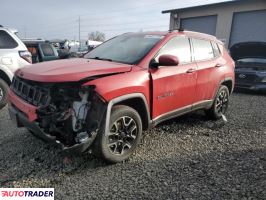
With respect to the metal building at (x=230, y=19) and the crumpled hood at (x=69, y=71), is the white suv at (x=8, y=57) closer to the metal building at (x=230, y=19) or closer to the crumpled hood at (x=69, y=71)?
the crumpled hood at (x=69, y=71)

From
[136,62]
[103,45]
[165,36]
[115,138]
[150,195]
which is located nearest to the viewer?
[150,195]

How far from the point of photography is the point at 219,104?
586 centimetres

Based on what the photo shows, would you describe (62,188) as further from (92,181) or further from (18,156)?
(18,156)

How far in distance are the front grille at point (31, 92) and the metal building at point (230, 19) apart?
46.7ft

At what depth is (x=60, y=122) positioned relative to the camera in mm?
3258

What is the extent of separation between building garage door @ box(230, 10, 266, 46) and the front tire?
44.4 ft

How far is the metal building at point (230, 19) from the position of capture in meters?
15.0

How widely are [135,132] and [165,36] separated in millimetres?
1656

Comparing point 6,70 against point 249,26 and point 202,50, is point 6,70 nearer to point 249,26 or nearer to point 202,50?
point 202,50

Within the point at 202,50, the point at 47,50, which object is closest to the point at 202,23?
the point at 47,50

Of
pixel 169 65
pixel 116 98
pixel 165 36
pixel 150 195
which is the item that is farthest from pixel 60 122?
pixel 165 36

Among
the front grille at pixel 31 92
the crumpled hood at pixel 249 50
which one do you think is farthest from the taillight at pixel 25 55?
the crumpled hood at pixel 249 50

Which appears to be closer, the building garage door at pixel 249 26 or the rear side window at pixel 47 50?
the rear side window at pixel 47 50

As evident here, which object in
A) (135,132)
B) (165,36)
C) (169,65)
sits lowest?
(135,132)
